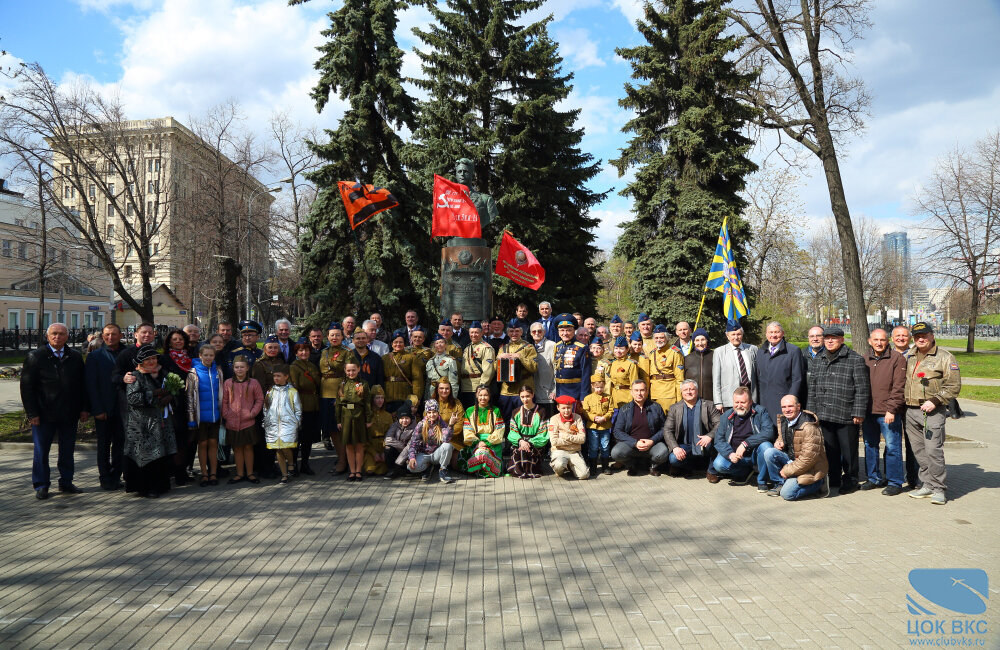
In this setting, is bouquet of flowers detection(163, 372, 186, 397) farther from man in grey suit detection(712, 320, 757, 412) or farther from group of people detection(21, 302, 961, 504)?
man in grey suit detection(712, 320, 757, 412)

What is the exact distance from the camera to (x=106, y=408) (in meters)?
7.52

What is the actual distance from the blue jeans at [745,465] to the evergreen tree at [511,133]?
1415 centimetres

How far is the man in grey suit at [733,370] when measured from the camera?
8.02m

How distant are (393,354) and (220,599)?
4674mm

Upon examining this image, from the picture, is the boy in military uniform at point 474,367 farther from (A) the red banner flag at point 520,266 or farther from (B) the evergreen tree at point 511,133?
(B) the evergreen tree at point 511,133

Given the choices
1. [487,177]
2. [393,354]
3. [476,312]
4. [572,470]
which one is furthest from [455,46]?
[572,470]

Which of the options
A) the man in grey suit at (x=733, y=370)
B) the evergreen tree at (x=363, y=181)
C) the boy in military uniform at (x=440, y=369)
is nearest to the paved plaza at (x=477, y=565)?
the man in grey suit at (x=733, y=370)

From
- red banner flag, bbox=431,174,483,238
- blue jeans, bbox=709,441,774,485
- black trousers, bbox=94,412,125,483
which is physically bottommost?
blue jeans, bbox=709,441,774,485

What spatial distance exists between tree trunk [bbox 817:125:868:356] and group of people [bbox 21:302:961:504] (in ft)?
17.6

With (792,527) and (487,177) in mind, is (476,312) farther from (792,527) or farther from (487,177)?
(487,177)

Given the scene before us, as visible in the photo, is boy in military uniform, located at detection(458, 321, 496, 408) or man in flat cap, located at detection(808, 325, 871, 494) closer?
man in flat cap, located at detection(808, 325, 871, 494)

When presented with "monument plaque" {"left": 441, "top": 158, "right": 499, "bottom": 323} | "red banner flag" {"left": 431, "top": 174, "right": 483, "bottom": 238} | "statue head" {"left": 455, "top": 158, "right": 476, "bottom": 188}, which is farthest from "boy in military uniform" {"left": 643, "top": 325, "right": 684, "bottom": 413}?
"statue head" {"left": 455, "top": 158, "right": 476, "bottom": 188}

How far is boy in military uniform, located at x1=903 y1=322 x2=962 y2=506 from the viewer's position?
676 centimetres

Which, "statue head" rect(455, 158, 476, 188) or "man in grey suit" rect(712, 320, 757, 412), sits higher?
"statue head" rect(455, 158, 476, 188)
